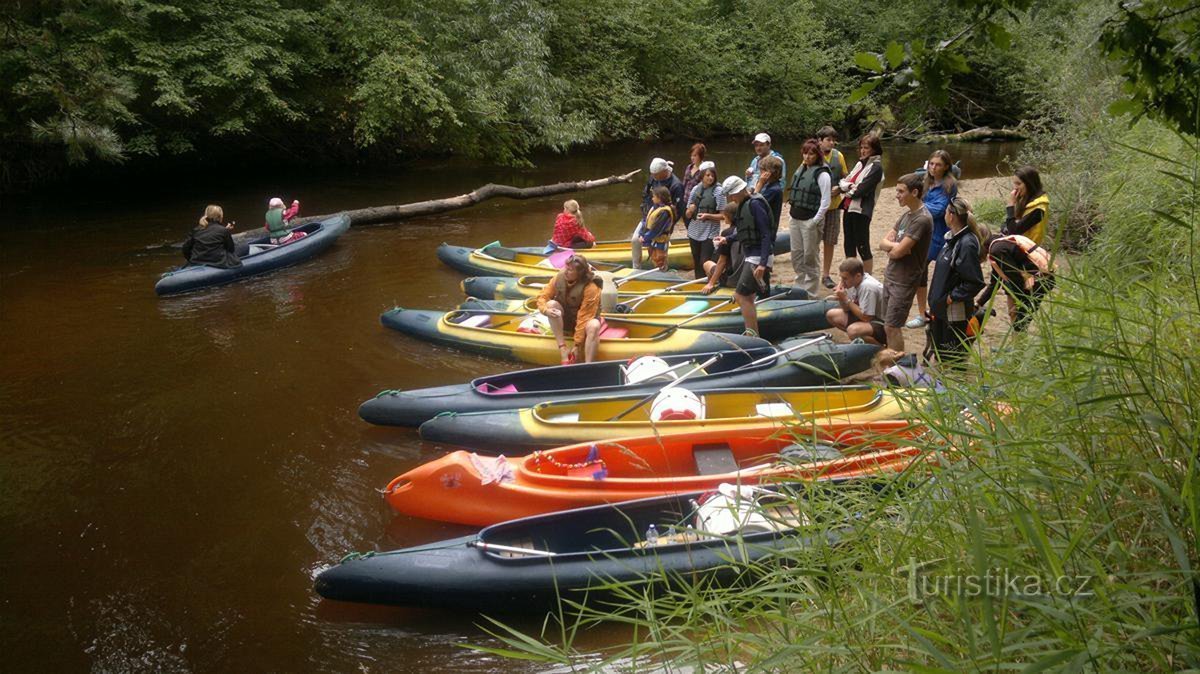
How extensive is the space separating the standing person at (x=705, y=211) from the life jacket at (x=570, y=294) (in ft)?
6.82

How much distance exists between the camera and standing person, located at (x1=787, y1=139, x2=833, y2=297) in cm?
799

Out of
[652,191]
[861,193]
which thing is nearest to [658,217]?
[652,191]

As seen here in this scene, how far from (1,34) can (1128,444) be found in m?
14.9

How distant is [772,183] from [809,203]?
0.50 metres

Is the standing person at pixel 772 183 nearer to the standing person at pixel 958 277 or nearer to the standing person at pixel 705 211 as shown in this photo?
the standing person at pixel 705 211

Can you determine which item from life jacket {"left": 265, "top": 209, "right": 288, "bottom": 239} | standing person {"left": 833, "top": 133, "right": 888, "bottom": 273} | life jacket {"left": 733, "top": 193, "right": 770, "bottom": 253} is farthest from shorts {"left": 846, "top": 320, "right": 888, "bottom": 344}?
life jacket {"left": 265, "top": 209, "right": 288, "bottom": 239}

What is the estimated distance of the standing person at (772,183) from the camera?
7715mm

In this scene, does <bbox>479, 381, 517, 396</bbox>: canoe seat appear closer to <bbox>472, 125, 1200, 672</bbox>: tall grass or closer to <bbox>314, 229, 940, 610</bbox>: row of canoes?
<bbox>314, 229, 940, 610</bbox>: row of canoes

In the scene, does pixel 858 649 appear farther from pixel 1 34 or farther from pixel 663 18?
pixel 663 18

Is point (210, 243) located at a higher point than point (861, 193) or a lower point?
lower

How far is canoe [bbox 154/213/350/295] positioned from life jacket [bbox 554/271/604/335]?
19.0 ft

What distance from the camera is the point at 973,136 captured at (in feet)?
92.7

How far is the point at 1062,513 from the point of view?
1.96 m

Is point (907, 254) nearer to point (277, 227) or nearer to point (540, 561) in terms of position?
point (540, 561)
